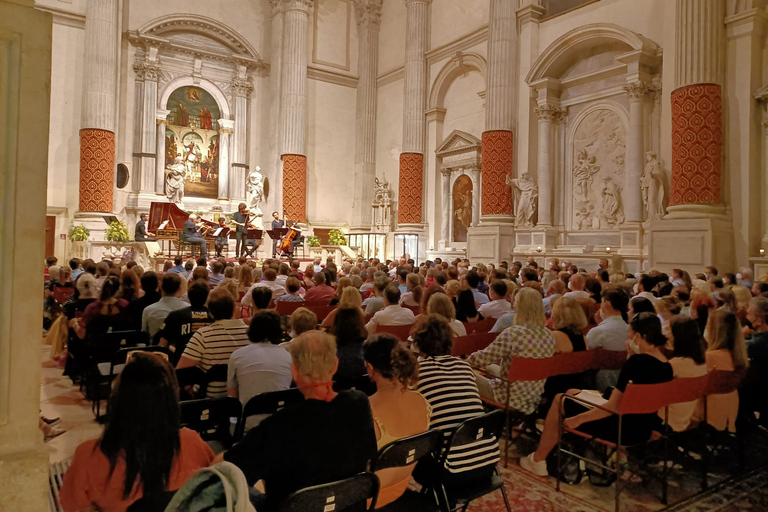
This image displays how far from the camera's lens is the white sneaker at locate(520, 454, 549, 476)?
3.73 m

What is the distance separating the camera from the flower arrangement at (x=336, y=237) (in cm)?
1936

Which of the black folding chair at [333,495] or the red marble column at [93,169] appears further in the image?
the red marble column at [93,169]

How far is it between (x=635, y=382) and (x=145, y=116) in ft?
56.6

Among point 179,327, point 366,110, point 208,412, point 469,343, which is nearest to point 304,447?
point 208,412

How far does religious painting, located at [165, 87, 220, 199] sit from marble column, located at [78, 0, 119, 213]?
243 centimetres

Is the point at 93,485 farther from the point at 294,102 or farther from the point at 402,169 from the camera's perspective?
the point at 294,102

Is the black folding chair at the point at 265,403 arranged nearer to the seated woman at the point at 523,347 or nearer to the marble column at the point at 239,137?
the seated woman at the point at 523,347

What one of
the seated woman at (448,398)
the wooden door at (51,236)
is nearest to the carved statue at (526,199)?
the seated woman at (448,398)

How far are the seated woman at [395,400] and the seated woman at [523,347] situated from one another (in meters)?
1.44

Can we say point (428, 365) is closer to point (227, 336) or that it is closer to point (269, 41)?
point (227, 336)

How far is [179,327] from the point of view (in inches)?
168

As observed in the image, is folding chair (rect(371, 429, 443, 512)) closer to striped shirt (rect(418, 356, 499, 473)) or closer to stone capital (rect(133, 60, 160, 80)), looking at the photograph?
striped shirt (rect(418, 356, 499, 473))

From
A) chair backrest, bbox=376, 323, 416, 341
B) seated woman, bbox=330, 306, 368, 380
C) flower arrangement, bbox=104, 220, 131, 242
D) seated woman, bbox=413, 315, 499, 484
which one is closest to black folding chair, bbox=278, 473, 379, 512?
seated woman, bbox=413, 315, 499, 484

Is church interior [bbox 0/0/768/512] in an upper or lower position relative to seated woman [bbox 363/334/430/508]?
upper
